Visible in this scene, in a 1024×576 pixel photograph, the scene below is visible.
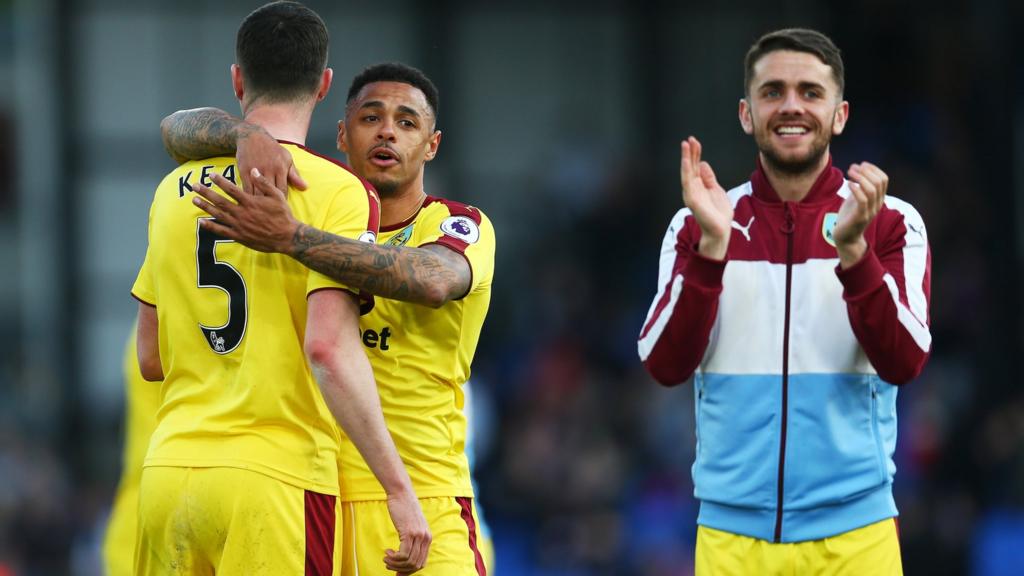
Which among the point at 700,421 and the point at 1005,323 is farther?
the point at 1005,323

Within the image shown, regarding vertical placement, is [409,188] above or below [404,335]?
above

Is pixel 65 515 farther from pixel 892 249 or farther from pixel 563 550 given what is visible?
pixel 892 249

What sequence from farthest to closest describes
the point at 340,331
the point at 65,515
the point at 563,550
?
1. the point at 65,515
2. the point at 563,550
3. the point at 340,331

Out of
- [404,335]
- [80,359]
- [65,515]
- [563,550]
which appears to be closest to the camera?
[404,335]

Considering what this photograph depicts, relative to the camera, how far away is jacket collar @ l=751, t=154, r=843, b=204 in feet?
17.2

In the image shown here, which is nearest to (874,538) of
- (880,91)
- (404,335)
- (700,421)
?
(700,421)

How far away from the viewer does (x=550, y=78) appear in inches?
683

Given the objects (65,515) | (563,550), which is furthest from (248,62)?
(65,515)

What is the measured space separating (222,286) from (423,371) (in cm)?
85

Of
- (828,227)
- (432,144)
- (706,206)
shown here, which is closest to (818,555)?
(828,227)

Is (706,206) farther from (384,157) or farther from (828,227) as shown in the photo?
(384,157)

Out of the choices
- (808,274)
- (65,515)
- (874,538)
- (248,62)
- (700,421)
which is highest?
(248,62)

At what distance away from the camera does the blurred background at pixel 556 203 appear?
1248 centimetres

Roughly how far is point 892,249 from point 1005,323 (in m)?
7.85
